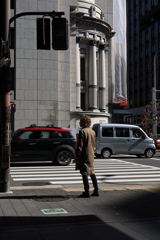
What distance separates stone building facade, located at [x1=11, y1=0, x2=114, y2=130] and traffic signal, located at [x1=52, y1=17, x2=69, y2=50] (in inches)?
936

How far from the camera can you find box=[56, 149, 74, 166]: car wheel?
17.1 meters

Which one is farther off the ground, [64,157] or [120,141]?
[120,141]

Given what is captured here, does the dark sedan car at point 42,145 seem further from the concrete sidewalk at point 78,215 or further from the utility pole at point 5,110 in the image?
the utility pole at point 5,110

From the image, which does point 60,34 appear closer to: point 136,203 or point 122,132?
point 136,203

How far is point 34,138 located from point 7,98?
8.46m

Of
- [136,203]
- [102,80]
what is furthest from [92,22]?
[136,203]

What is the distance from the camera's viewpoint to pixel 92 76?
3916 centimetres

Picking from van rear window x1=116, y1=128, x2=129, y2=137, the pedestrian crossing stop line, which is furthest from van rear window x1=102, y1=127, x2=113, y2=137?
the pedestrian crossing stop line

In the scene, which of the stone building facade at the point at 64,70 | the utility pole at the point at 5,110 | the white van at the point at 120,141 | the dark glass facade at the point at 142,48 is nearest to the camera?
the utility pole at the point at 5,110

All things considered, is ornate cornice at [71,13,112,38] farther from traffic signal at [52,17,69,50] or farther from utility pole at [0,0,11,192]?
utility pole at [0,0,11,192]

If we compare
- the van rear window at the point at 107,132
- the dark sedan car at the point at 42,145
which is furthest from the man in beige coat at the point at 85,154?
the van rear window at the point at 107,132

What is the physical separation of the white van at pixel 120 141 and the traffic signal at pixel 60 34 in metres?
14.2

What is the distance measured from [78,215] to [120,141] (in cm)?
1670

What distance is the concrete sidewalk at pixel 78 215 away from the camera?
17.3 ft
